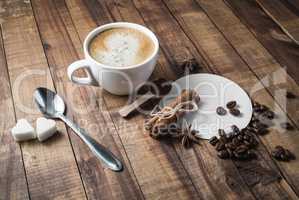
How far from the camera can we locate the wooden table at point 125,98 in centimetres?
79

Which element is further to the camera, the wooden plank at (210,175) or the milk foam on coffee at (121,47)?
the milk foam on coffee at (121,47)

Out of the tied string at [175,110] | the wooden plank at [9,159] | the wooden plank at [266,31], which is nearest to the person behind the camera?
the wooden plank at [9,159]

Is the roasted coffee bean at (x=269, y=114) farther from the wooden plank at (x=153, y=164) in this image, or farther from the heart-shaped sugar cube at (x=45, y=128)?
the heart-shaped sugar cube at (x=45, y=128)

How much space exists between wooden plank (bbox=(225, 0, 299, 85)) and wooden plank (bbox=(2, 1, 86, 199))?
0.57m

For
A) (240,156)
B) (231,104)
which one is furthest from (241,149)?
(231,104)

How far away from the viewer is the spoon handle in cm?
81

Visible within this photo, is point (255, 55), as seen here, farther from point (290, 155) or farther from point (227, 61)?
point (290, 155)

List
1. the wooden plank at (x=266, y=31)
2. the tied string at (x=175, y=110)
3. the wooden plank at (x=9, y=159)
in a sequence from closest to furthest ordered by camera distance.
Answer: the wooden plank at (x=9, y=159), the tied string at (x=175, y=110), the wooden plank at (x=266, y=31)

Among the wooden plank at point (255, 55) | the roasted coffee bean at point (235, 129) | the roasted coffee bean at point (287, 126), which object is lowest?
the roasted coffee bean at point (235, 129)

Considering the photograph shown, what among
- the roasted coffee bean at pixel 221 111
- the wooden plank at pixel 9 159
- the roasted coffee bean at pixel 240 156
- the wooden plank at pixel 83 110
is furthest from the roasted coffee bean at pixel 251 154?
the wooden plank at pixel 9 159

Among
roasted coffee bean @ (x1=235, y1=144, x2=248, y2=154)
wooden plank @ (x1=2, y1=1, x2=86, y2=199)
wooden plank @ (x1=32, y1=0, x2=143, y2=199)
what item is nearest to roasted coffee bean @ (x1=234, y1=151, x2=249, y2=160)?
roasted coffee bean @ (x1=235, y1=144, x2=248, y2=154)

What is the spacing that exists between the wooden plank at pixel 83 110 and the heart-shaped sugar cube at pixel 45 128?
4cm

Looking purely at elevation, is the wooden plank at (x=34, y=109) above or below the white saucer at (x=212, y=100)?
below

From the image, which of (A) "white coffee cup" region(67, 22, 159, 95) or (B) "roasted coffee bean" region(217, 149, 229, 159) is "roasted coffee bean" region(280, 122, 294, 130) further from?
(A) "white coffee cup" region(67, 22, 159, 95)
